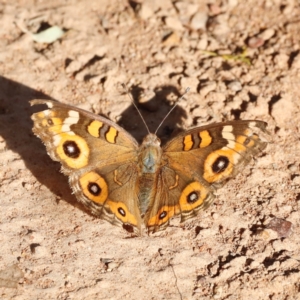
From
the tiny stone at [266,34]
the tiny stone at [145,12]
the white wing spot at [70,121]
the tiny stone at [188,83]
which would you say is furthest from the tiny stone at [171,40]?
the white wing spot at [70,121]

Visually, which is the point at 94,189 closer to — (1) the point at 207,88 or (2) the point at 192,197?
(2) the point at 192,197

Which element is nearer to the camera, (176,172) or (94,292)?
(94,292)

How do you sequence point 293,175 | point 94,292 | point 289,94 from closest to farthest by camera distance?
point 94,292, point 293,175, point 289,94

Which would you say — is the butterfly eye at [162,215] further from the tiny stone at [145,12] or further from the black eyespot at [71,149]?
the tiny stone at [145,12]

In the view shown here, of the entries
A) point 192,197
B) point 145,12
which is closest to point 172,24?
point 145,12

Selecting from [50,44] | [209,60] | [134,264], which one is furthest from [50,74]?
[134,264]

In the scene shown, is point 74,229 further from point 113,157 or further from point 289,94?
point 289,94

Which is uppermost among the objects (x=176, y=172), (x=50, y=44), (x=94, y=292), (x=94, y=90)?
(x=50, y=44)
